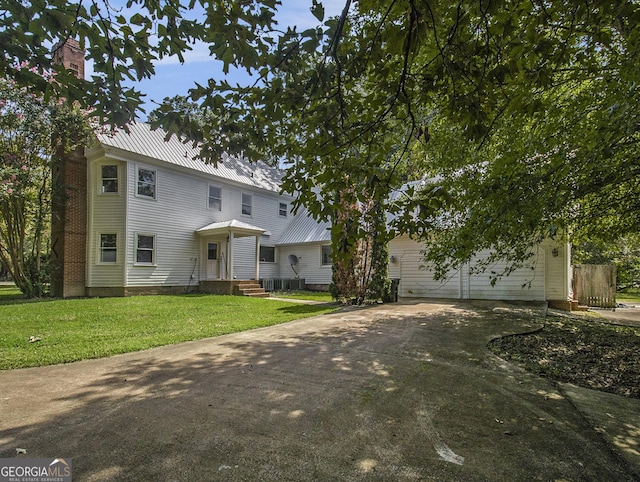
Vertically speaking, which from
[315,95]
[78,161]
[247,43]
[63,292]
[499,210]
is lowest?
[63,292]

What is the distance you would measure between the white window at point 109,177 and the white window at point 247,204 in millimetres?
6201

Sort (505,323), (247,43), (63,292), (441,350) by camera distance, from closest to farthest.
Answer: (247,43), (441,350), (505,323), (63,292)

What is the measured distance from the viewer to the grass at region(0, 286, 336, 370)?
5289 millimetres

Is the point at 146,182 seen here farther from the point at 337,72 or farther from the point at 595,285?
the point at 595,285

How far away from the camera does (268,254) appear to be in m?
20.0

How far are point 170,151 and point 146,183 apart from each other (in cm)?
194

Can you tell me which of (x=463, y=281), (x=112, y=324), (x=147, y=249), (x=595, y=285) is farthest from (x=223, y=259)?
(x=595, y=285)

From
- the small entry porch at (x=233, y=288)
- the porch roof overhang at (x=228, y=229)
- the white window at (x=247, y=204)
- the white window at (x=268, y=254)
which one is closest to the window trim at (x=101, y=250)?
the porch roof overhang at (x=228, y=229)

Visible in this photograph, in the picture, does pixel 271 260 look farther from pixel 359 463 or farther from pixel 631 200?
pixel 359 463

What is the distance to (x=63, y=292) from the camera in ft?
43.8

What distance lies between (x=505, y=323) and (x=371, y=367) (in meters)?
4.97

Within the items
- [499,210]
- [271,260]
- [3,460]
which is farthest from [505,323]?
[271,260]

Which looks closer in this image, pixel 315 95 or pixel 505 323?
pixel 315 95

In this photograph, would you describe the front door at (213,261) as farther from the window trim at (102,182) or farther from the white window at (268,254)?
the window trim at (102,182)
